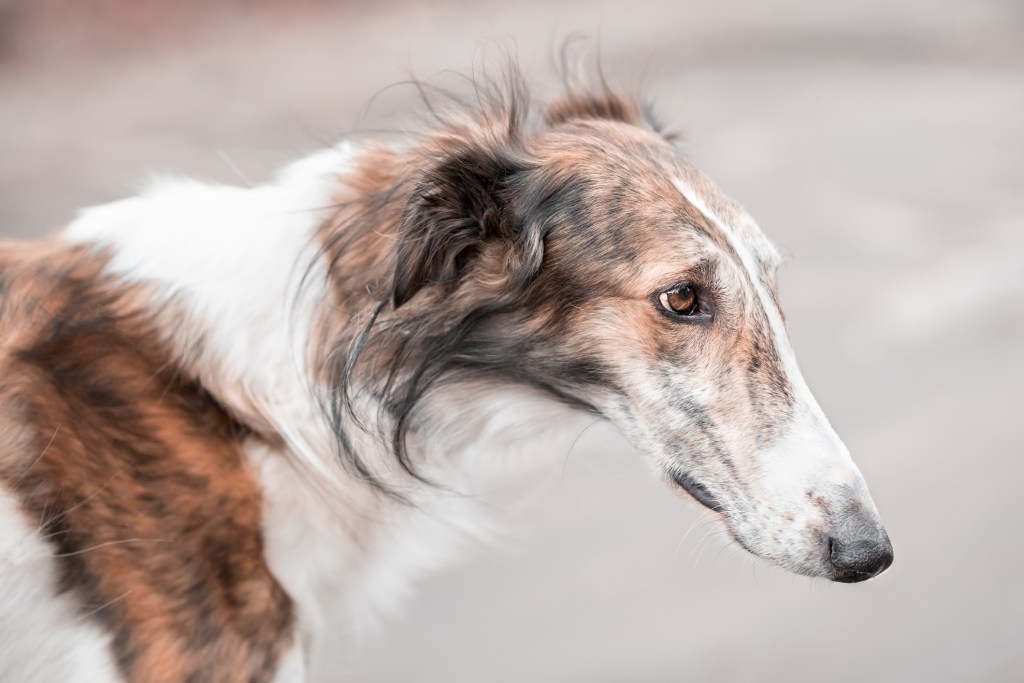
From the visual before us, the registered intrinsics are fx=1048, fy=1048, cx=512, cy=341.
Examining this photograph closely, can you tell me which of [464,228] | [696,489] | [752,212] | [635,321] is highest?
[464,228]

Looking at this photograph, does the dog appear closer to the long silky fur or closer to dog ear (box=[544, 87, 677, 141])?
the long silky fur

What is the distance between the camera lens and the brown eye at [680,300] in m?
2.03

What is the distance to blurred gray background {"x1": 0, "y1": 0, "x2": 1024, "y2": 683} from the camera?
9.77ft

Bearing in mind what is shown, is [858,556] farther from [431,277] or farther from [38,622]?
[38,622]

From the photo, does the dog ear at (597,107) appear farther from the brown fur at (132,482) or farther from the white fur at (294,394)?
the brown fur at (132,482)

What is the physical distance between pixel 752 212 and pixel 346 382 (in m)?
3.01

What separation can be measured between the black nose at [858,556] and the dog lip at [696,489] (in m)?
0.24

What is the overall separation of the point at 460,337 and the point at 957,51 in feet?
16.7

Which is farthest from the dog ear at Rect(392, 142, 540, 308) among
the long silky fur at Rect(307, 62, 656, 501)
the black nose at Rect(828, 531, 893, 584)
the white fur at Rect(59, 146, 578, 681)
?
the black nose at Rect(828, 531, 893, 584)

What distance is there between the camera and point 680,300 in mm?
2037

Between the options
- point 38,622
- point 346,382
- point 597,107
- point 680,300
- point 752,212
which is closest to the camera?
point 38,622

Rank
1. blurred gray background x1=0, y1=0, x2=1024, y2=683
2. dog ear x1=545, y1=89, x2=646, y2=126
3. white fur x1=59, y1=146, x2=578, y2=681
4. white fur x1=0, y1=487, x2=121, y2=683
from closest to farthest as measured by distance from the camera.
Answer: white fur x1=0, y1=487, x2=121, y2=683
white fur x1=59, y1=146, x2=578, y2=681
dog ear x1=545, y1=89, x2=646, y2=126
blurred gray background x1=0, y1=0, x2=1024, y2=683

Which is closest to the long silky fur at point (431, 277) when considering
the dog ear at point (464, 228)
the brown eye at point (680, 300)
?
the dog ear at point (464, 228)

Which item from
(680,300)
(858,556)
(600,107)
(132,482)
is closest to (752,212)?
(600,107)
